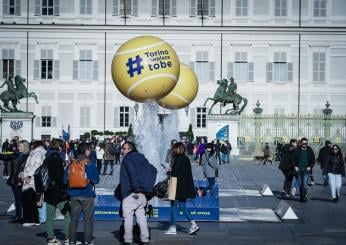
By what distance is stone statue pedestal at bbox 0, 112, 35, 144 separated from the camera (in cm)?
4400

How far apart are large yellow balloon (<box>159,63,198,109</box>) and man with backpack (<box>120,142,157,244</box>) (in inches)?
279

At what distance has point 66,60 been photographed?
2089 inches

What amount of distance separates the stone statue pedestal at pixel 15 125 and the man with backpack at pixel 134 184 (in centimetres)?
3336

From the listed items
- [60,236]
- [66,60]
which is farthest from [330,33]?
[60,236]

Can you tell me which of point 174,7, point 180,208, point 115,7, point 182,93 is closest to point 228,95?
point 174,7

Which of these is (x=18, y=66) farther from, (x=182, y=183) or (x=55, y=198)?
(x=55, y=198)

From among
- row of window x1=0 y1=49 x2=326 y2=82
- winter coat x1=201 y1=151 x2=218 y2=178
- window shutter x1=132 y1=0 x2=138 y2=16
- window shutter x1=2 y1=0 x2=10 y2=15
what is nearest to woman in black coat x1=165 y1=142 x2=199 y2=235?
winter coat x1=201 y1=151 x2=218 y2=178

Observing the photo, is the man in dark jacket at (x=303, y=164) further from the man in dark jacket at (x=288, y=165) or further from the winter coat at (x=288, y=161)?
the man in dark jacket at (x=288, y=165)

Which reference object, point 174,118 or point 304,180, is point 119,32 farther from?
point 304,180

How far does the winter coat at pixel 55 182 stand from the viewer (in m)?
12.1

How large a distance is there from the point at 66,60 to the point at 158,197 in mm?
37961

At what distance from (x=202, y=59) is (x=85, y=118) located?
8.71 meters

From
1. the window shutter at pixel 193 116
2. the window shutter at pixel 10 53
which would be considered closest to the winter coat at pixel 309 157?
the window shutter at pixel 193 116

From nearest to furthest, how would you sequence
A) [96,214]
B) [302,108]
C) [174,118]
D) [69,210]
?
[69,210], [96,214], [174,118], [302,108]
